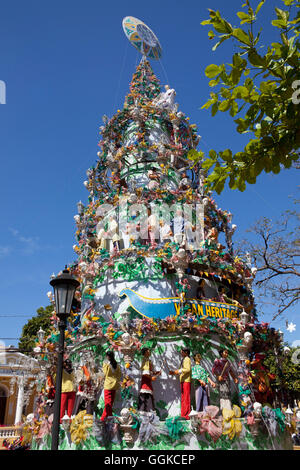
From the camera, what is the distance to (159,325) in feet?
44.1

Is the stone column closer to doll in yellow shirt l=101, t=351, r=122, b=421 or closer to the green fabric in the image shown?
doll in yellow shirt l=101, t=351, r=122, b=421

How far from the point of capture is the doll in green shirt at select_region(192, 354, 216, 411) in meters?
12.1

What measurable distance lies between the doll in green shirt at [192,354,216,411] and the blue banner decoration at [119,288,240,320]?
5.88 ft

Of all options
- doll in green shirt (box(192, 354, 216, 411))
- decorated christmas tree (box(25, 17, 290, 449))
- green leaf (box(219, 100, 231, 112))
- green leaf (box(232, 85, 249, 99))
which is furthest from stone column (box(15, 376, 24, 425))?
green leaf (box(232, 85, 249, 99))

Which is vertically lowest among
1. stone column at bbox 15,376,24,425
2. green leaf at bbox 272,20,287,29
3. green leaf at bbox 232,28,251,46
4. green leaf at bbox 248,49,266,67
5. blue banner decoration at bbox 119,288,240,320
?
stone column at bbox 15,376,24,425

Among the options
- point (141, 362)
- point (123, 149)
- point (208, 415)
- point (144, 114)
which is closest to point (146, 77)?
point (144, 114)

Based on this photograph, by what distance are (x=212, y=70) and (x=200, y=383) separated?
10.2 metres

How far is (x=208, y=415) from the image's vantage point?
11102 millimetres

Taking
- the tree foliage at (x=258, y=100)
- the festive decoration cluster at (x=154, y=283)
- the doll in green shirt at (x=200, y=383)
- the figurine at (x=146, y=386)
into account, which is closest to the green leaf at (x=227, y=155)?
the tree foliage at (x=258, y=100)

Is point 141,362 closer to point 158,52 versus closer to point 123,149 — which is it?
point 123,149

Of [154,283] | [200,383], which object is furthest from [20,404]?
[200,383]

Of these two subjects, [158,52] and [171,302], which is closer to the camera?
[171,302]

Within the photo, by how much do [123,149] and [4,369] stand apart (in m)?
28.5

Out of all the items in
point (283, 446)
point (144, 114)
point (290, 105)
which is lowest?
point (283, 446)
